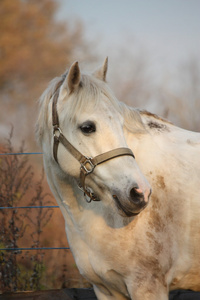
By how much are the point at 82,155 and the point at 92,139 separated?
0.11 metres

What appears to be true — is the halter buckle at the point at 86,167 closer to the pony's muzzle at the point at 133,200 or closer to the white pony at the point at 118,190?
the white pony at the point at 118,190

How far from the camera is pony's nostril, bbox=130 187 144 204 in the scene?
183cm

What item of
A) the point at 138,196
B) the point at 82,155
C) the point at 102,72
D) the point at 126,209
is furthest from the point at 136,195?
the point at 102,72

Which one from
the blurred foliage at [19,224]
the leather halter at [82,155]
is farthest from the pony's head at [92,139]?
the blurred foliage at [19,224]

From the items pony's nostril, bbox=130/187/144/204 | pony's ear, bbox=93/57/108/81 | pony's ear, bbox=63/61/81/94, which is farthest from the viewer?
pony's ear, bbox=93/57/108/81

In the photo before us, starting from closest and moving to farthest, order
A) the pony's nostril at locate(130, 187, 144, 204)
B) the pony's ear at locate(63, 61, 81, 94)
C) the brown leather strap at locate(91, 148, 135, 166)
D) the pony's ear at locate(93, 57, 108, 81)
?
the pony's nostril at locate(130, 187, 144, 204), the brown leather strap at locate(91, 148, 135, 166), the pony's ear at locate(63, 61, 81, 94), the pony's ear at locate(93, 57, 108, 81)

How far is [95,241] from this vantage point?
7.28 feet

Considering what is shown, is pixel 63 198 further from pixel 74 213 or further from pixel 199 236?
pixel 199 236

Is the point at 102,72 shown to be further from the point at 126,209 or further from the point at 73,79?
the point at 126,209

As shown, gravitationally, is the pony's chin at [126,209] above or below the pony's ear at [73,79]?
below

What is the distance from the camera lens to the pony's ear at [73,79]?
2.11 m

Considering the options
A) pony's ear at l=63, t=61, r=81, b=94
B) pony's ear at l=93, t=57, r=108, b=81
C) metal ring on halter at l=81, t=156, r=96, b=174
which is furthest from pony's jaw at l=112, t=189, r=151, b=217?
pony's ear at l=93, t=57, r=108, b=81

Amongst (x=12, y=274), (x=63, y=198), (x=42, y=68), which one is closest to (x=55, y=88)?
(x=63, y=198)

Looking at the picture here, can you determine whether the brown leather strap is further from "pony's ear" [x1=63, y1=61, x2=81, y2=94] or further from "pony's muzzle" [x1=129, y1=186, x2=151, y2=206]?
"pony's ear" [x1=63, y1=61, x2=81, y2=94]
